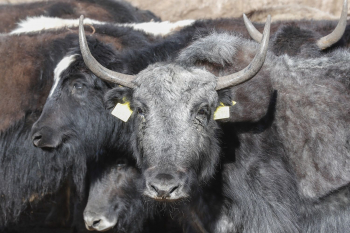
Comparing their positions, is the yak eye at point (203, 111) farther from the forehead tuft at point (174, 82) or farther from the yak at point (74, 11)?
the yak at point (74, 11)


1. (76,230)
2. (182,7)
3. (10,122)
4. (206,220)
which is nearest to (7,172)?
(10,122)

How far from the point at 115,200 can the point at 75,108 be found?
3.30ft

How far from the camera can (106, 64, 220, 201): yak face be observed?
11.3ft

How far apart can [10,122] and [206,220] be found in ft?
7.95

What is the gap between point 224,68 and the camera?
13.8 feet

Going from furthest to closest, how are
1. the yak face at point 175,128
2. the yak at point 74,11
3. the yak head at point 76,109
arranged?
the yak at point 74,11 < the yak head at point 76,109 < the yak face at point 175,128

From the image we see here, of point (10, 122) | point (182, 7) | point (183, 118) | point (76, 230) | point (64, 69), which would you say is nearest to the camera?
point (183, 118)

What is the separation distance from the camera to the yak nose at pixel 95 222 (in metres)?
A: 5.02

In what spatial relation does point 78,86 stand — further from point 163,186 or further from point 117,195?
point 163,186

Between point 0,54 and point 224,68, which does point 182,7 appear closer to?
point 0,54

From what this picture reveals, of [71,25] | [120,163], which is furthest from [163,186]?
[71,25]

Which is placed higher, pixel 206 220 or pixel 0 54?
pixel 0 54

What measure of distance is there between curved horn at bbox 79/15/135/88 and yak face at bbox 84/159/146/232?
56.1 inches

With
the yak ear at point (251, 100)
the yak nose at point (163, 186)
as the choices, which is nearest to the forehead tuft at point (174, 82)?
the yak ear at point (251, 100)
